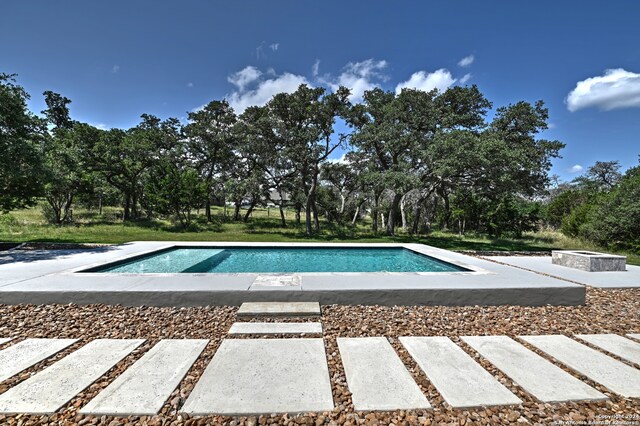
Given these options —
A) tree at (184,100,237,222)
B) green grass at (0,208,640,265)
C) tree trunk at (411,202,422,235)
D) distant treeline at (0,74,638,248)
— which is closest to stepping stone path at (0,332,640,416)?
distant treeline at (0,74,638,248)

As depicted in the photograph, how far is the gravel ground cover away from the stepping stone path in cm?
7

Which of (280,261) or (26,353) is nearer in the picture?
(26,353)

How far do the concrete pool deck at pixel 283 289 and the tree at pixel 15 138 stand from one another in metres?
4.50

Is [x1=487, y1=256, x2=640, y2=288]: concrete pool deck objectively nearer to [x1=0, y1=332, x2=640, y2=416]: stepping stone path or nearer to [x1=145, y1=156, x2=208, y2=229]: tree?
[x1=0, y1=332, x2=640, y2=416]: stepping stone path

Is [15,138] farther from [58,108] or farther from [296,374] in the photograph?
[58,108]

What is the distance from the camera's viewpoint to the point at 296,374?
2367 mm

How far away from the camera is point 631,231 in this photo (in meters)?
10.8

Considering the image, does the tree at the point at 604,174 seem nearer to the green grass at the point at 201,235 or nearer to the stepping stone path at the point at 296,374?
the green grass at the point at 201,235

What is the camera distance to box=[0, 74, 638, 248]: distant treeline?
436 inches

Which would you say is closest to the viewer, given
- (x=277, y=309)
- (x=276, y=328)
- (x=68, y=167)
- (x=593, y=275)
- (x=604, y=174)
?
(x=276, y=328)

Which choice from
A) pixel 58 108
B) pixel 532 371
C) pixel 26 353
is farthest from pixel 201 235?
pixel 58 108

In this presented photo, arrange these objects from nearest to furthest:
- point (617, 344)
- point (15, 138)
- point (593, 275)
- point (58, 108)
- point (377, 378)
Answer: point (377, 378)
point (617, 344)
point (593, 275)
point (15, 138)
point (58, 108)

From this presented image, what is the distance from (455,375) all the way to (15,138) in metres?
12.1

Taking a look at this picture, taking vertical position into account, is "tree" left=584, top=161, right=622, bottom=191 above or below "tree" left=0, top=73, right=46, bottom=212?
above
